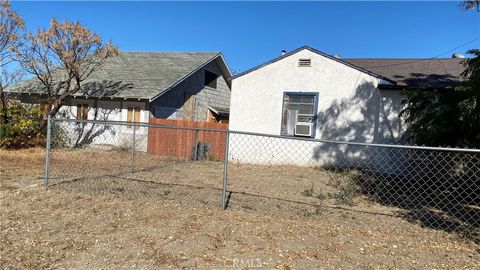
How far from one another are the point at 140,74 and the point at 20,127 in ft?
19.6

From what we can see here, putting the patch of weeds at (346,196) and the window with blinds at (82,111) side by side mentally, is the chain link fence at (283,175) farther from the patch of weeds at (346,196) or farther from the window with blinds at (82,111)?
the window with blinds at (82,111)

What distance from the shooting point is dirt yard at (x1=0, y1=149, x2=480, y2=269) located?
4.30m

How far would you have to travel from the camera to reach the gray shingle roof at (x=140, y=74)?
17.1 meters

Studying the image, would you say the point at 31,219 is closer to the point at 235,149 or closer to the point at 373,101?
the point at 235,149

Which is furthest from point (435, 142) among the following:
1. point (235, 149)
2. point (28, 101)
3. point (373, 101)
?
point (28, 101)

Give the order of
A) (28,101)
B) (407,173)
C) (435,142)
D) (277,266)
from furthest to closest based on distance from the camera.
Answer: (28,101), (407,173), (435,142), (277,266)

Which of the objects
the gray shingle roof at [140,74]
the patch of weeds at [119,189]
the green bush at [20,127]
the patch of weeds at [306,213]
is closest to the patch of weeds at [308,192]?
the patch of weeds at [306,213]

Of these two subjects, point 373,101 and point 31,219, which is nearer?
point 31,219

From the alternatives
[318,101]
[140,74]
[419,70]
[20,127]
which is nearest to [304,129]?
[318,101]

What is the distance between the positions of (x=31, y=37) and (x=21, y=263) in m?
13.5

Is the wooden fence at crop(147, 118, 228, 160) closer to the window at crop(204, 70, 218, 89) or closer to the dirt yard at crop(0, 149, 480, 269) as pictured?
the window at crop(204, 70, 218, 89)

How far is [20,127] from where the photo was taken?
1502cm

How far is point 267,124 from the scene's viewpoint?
46.5 feet

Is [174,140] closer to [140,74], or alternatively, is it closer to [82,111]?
[140,74]
